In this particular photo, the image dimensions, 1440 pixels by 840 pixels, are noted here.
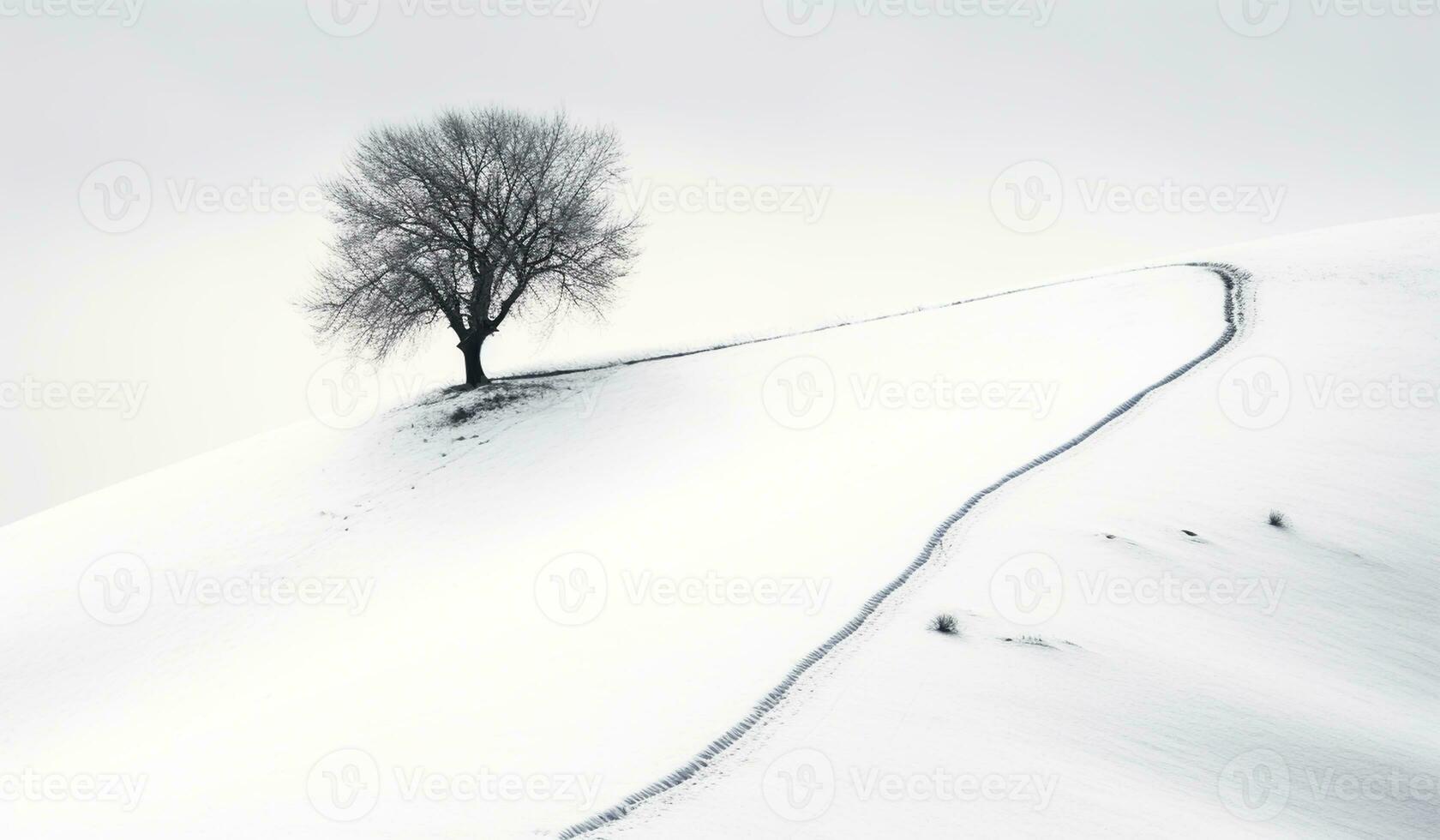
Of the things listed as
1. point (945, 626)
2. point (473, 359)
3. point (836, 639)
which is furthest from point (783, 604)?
point (473, 359)

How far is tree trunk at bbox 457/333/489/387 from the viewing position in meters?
29.4

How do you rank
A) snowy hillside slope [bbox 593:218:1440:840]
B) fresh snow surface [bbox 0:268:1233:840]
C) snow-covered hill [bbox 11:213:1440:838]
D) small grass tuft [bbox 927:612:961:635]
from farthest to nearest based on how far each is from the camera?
1. small grass tuft [bbox 927:612:961:635]
2. fresh snow surface [bbox 0:268:1233:840]
3. snow-covered hill [bbox 11:213:1440:838]
4. snowy hillside slope [bbox 593:218:1440:840]

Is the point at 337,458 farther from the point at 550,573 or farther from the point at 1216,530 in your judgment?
the point at 1216,530

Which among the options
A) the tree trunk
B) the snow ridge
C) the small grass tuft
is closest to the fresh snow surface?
the snow ridge

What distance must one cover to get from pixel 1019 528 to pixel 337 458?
72.3 feet

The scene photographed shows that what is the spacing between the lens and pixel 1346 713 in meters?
8.96

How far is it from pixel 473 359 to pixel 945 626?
24.0 m

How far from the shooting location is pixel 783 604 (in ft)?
36.3

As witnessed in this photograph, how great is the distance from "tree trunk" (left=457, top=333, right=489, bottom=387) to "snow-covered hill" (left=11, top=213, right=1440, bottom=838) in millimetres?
2626

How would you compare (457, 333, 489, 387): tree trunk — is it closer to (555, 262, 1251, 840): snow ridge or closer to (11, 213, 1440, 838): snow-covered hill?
(11, 213, 1440, 838): snow-covered hill

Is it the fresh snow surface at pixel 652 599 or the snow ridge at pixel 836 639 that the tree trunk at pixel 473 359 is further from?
the snow ridge at pixel 836 639

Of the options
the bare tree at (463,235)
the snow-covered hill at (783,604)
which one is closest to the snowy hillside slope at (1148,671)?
the snow-covered hill at (783,604)

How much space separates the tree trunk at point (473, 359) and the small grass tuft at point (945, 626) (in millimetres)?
23142

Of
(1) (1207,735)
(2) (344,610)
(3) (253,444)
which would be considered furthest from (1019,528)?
(3) (253,444)
